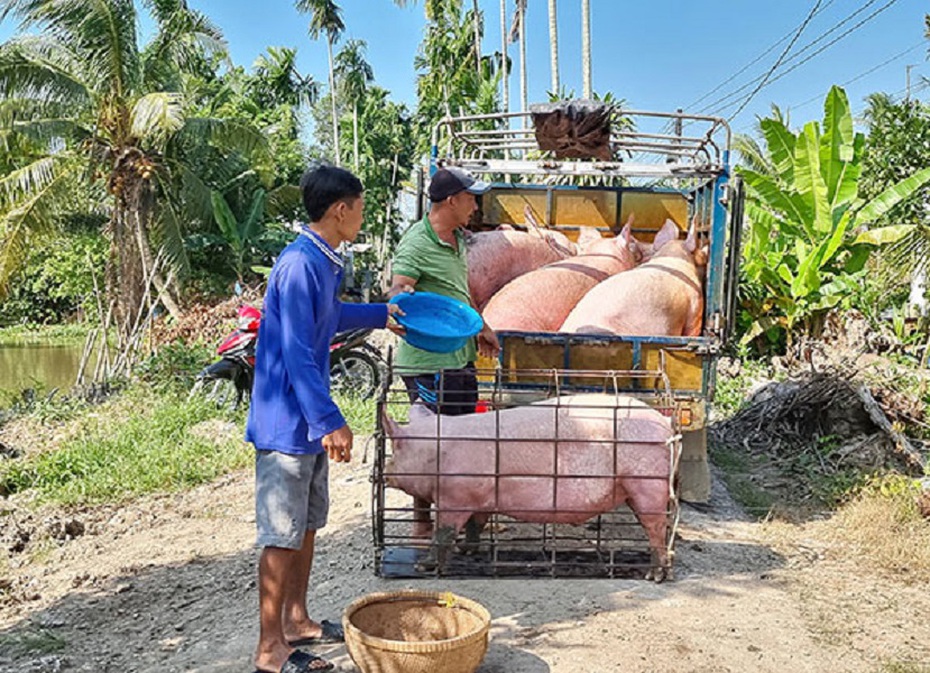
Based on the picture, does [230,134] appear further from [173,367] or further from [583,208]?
[583,208]

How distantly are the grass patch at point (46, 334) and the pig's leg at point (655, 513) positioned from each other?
90.8 feet

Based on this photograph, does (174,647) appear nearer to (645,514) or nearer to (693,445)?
(645,514)

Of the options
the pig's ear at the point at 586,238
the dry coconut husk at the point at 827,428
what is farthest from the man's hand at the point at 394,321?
the dry coconut husk at the point at 827,428

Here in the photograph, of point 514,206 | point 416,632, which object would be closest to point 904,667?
point 416,632

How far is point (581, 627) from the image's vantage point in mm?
3500

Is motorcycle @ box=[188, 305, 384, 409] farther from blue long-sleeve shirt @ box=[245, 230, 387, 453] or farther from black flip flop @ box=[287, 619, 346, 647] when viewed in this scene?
blue long-sleeve shirt @ box=[245, 230, 387, 453]

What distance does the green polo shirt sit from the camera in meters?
4.30

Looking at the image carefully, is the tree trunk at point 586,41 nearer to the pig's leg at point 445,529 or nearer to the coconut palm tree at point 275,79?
the pig's leg at point 445,529

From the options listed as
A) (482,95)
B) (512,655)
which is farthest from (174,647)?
(482,95)

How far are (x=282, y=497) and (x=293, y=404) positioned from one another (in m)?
0.34

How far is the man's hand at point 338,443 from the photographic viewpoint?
299 centimetres

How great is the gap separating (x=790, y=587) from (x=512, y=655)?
1674 mm

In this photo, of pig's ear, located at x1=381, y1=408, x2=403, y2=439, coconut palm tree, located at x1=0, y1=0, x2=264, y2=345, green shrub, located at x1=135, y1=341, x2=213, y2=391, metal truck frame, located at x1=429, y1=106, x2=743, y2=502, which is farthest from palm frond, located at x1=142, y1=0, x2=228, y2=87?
pig's ear, located at x1=381, y1=408, x2=403, y2=439

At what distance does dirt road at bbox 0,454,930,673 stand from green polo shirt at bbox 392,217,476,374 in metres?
1.06
